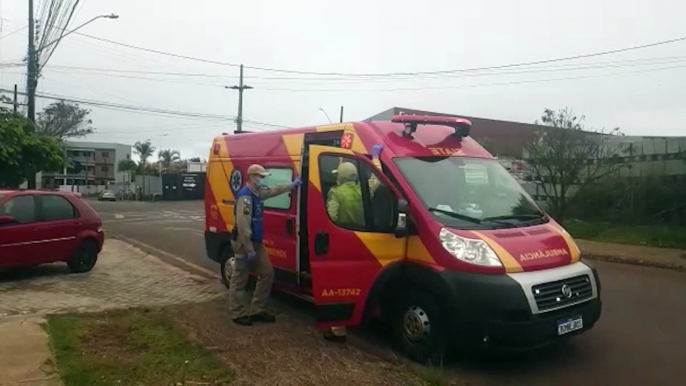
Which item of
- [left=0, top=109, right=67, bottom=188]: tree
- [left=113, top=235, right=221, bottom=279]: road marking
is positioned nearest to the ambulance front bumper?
[left=113, top=235, right=221, bottom=279]: road marking

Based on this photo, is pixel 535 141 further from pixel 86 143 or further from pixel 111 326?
pixel 86 143

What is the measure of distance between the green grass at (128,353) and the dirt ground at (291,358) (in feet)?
0.66

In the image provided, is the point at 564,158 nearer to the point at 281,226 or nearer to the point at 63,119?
the point at 281,226

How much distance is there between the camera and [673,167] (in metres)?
18.4

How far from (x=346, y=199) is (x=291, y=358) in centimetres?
167

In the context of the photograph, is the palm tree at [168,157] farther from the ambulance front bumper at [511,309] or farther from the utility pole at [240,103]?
the ambulance front bumper at [511,309]

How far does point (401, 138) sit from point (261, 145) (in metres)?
2.65

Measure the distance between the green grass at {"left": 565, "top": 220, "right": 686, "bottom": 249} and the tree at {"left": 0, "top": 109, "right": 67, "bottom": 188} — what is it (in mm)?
14550

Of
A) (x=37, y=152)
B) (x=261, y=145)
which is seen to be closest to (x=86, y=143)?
(x=37, y=152)

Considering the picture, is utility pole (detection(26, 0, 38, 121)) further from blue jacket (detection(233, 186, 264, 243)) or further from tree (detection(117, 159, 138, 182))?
tree (detection(117, 159, 138, 182))

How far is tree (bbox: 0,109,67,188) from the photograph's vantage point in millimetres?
15336

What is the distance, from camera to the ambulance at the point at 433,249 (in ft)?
18.8

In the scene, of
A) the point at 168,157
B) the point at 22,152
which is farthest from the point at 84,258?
the point at 168,157

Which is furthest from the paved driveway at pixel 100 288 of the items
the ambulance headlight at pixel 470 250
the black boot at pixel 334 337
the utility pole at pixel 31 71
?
the utility pole at pixel 31 71
